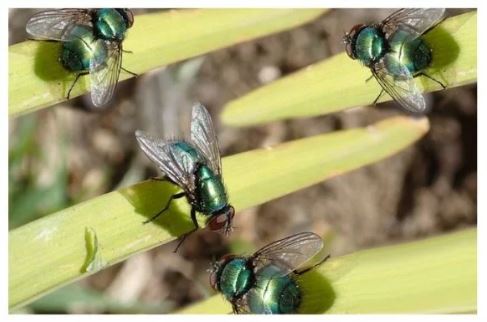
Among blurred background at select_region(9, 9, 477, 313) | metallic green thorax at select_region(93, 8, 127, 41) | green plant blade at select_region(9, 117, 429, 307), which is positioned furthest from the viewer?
blurred background at select_region(9, 9, 477, 313)

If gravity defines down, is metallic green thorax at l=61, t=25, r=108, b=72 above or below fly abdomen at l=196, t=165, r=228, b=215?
above

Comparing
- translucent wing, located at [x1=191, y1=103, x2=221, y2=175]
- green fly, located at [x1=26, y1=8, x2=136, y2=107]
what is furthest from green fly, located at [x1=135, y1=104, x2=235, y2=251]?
green fly, located at [x1=26, y1=8, x2=136, y2=107]

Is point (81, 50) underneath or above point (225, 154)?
above

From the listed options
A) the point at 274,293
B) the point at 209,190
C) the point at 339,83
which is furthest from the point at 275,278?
the point at 339,83

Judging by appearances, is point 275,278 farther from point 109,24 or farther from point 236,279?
point 109,24

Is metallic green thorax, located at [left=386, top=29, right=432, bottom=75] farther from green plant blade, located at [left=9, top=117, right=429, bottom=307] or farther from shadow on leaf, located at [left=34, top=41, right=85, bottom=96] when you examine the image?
shadow on leaf, located at [left=34, top=41, right=85, bottom=96]

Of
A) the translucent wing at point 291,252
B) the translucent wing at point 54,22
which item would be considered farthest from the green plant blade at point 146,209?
the translucent wing at point 54,22

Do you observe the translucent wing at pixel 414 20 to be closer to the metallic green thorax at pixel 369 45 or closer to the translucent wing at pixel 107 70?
the metallic green thorax at pixel 369 45
